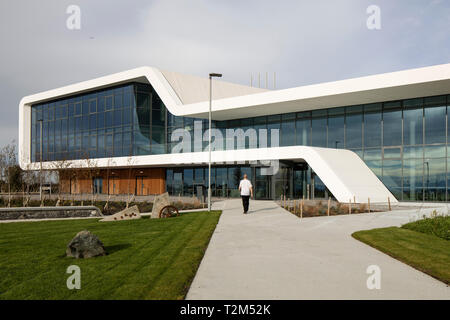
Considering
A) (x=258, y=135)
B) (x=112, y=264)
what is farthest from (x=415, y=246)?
(x=258, y=135)

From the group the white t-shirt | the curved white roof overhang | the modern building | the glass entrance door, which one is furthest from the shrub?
the glass entrance door

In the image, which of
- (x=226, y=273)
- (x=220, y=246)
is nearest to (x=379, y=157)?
(x=220, y=246)

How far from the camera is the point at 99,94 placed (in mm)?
42406

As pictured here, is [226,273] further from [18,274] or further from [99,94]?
[99,94]

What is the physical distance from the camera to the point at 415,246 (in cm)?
954

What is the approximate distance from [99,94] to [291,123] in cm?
2261

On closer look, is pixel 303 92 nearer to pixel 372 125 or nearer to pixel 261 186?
pixel 372 125

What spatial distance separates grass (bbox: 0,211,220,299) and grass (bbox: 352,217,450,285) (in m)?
4.48

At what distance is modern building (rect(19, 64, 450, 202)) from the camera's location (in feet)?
82.9

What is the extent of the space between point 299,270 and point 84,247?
4.73 meters

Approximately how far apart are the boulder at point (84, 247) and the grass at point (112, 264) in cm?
19

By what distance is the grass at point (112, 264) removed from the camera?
5.96m

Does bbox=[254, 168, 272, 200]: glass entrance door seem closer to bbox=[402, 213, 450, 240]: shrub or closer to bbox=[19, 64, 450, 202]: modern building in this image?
bbox=[19, 64, 450, 202]: modern building
